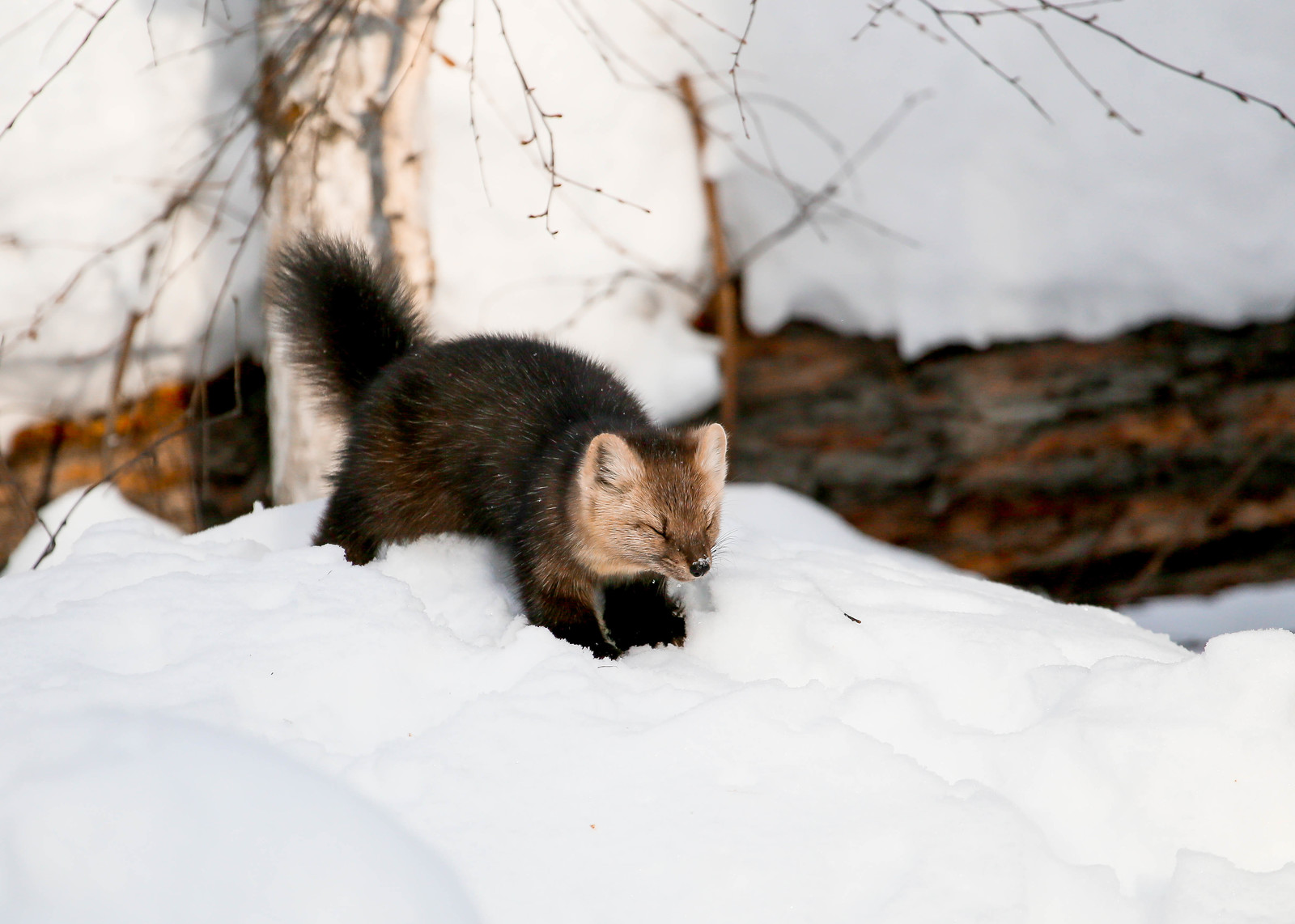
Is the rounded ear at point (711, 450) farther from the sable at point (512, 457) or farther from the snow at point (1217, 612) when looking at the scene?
the snow at point (1217, 612)

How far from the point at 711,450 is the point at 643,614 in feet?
1.56

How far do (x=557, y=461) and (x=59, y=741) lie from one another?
53.9 inches

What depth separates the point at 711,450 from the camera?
8.51ft

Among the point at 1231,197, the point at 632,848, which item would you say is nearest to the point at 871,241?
the point at 1231,197

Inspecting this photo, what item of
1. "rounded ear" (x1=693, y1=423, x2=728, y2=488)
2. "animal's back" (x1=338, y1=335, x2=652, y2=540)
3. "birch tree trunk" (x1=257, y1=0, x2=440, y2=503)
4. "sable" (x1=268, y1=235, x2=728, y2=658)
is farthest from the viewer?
"birch tree trunk" (x1=257, y1=0, x2=440, y2=503)

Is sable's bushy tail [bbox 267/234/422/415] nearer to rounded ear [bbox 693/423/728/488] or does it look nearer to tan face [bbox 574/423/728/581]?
tan face [bbox 574/423/728/581]

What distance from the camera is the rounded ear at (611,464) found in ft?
7.98

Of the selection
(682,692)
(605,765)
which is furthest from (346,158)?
(605,765)

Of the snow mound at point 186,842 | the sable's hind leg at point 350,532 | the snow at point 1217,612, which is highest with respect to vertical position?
the sable's hind leg at point 350,532

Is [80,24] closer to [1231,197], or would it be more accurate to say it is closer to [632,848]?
[632,848]

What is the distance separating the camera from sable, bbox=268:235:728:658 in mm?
2459

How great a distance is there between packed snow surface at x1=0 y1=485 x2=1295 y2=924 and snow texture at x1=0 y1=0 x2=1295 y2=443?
2.37m

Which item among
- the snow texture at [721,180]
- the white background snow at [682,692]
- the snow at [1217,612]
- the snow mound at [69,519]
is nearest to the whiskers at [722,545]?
the white background snow at [682,692]

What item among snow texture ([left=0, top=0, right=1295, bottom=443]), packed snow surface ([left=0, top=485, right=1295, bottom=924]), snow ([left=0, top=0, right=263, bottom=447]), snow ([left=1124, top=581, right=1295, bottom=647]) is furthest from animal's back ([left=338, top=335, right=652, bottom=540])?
snow ([left=1124, top=581, right=1295, bottom=647])
